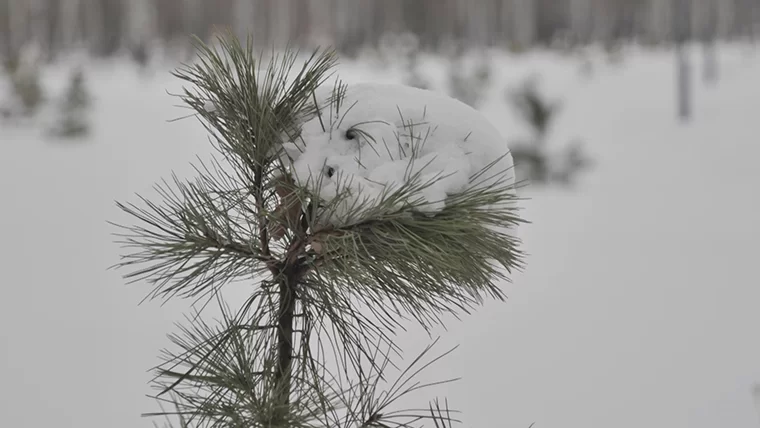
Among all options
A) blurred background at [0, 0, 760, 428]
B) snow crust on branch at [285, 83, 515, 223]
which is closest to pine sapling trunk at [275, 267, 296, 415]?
snow crust on branch at [285, 83, 515, 223]

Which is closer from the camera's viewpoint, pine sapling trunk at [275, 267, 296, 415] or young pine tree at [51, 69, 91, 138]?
pine sapling trunk at [275, 267, 296, 415]

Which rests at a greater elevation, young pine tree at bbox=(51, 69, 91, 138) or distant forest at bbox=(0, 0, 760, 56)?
distant forest at bbox=(0, 0, 760, 56)

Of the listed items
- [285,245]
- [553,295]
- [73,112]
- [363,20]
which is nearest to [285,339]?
[285,245]

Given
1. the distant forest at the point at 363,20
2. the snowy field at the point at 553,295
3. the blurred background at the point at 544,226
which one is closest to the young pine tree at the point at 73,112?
the blurred background at the point at 544,226

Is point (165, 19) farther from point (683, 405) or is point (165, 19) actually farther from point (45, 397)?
point (683, 405)

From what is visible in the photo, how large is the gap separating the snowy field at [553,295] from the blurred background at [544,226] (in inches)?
0.5

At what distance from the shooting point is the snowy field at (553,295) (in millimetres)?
2363

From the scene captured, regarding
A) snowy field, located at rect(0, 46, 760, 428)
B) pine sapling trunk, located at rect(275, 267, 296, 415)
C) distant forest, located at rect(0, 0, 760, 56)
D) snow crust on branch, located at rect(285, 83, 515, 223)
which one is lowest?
snowy field, located at rect(0, 46, 760, 428)

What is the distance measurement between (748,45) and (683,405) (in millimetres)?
9460

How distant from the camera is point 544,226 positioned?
4.44m

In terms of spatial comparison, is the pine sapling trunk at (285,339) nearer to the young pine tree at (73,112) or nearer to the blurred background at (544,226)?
the blurred background at (544,226)

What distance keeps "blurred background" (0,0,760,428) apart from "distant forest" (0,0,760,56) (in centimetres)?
14

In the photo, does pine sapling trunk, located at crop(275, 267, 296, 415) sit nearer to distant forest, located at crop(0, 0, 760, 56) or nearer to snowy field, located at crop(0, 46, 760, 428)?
snowy field, located at crop(0, 46, 760, 428)

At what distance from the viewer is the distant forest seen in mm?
11492
